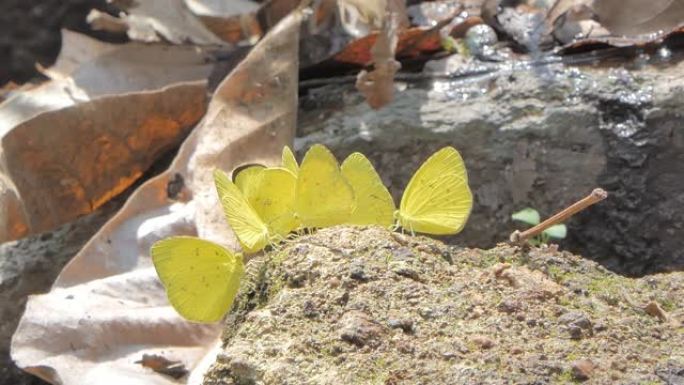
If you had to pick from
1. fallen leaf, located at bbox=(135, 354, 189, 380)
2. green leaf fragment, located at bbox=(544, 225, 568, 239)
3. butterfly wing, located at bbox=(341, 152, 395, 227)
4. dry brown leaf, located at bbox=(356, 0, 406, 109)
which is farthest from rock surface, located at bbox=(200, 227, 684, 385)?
dry brown leaf, located at bbox=(356, 0, 406, 109)

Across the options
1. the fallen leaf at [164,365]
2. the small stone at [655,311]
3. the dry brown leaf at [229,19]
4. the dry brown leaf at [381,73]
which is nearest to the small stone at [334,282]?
the small stone at [655,311]

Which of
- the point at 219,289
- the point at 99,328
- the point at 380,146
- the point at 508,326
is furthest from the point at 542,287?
the point at 380,146

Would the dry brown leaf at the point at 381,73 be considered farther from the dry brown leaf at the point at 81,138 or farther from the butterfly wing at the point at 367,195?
the butterfly wing at the point at 367,195

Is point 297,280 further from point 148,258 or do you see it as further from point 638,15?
point 638,15

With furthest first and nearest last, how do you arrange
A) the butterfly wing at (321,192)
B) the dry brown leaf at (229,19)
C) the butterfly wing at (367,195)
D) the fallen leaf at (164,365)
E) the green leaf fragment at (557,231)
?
1. the dry brown leaf at (229,19)
2. the green leaf fragment at (557,231)
3. the fallen leaf at (164,365)
4. the butterfly wing at (367,195)
5. the butterfly wing at (321,192)

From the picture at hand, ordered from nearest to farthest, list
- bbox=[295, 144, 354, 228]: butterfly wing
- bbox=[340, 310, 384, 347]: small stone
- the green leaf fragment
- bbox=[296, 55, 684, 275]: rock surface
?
bbox=[340, 310, 384, 347]: small stone < bbox=[295, 144, 354, 228]: butterfly wing < the green leaf fragment < bbox=[296, 55, 684, 275]: rock surface

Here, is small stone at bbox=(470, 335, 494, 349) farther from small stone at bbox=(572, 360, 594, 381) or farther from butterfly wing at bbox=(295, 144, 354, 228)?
butterfly wing at bbox=(295, 144, 354, 228)

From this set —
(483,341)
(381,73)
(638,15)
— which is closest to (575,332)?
(483,341)
